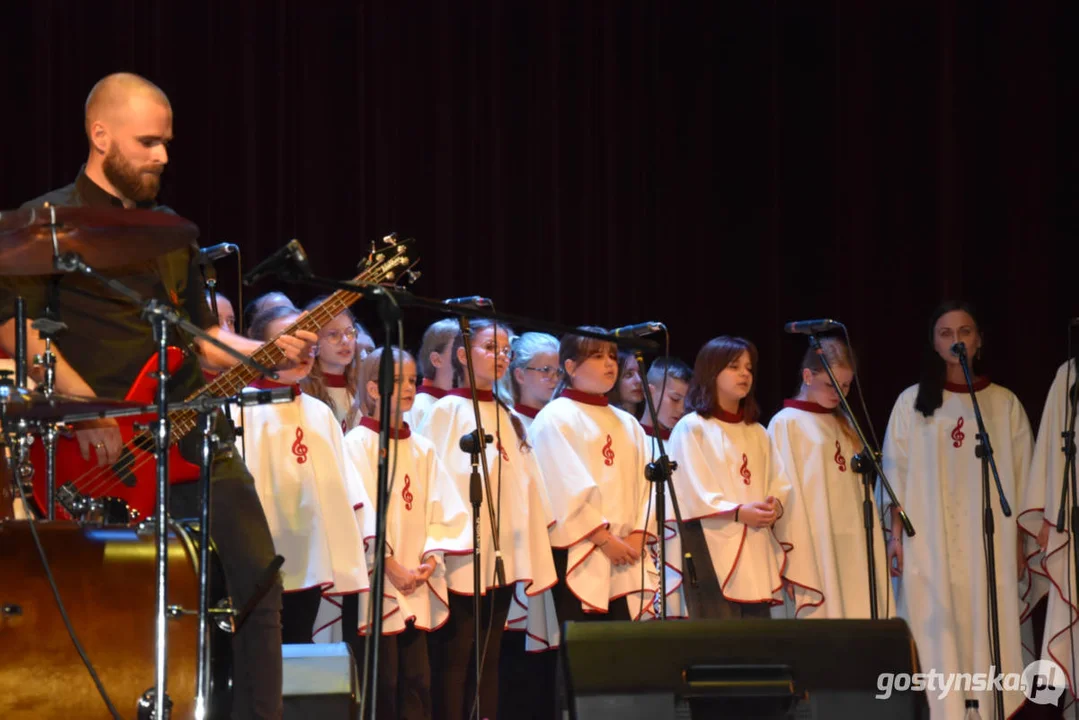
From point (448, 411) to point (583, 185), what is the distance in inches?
78.2

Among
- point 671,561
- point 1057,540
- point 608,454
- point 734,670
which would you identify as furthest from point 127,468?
point 1057,540

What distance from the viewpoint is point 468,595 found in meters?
5.52

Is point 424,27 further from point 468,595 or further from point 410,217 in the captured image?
point 468,595

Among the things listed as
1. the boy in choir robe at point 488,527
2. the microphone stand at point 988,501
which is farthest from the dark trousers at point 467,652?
the microphone stand at point 988,501

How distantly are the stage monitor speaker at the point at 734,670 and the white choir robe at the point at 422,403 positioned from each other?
9.14 ft

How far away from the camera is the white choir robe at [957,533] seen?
632cm

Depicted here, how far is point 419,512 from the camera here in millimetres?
5430

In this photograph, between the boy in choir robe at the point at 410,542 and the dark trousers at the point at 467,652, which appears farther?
the dark trousers at the point at 467,652

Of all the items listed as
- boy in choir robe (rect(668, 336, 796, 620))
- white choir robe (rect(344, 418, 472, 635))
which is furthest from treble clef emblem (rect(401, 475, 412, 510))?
boy in choir robe (rect(668, 336, 796, 620))

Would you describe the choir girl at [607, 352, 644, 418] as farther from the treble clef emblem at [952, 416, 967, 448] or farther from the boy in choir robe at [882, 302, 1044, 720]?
the treble clef emblem at [952, 416, 967, 448]

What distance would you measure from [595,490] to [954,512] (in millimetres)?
1945

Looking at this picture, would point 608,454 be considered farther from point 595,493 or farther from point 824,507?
point 824,507

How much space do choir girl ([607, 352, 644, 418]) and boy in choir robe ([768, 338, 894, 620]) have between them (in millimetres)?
740

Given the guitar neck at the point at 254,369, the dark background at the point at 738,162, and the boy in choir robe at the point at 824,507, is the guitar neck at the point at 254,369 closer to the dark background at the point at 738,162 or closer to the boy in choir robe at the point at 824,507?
the dark background at the point at 738,162
